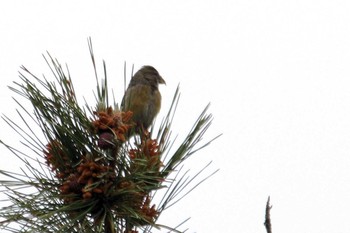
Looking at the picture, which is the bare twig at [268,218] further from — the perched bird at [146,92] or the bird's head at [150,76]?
the bird's head at [150,76]

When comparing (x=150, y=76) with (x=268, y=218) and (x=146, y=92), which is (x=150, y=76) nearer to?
(x=146, y=92)

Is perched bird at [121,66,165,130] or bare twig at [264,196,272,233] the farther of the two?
perched bird at [121,66,165,130]

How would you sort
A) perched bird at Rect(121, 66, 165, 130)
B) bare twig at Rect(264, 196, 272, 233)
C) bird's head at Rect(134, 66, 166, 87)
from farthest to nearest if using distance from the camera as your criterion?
bird's head at Rect(134, 66, 166, 87)
perched bird at Rect(121, 66, 165, 130)
bare twig at Rect(264, 196, 272, 233)

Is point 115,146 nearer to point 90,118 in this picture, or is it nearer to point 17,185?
point 90,118

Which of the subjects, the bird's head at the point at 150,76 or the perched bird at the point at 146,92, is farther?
the bird's head at the point at 150,76

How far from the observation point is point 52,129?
2508mm

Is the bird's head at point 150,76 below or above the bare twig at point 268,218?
above

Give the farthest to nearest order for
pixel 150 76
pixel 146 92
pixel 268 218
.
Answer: pixel 150 76 < pixel 146 92 < pixel 268 218

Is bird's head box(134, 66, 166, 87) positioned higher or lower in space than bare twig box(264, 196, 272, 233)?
higher

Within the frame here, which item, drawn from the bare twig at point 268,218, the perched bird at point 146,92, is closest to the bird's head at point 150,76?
the perched bird at point 146,92

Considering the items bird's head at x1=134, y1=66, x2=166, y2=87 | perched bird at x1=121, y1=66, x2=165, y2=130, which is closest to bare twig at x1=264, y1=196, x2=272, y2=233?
perched bird at x1=121, y1=66, x2=165, y2=130

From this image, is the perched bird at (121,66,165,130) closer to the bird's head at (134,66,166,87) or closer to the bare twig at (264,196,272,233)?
the bird's head at (134,66,166,87)

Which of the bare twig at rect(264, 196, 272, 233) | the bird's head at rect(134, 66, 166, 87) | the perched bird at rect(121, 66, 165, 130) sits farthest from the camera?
the bird's head at rect(134, 66, 166, 87)

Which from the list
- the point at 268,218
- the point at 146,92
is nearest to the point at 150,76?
the point at 146,92
